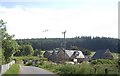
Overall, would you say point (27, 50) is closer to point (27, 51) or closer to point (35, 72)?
point (27, 51)

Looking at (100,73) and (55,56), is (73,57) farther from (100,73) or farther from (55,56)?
(100,73)

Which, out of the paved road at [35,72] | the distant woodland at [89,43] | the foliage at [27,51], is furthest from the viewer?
the foliage at [27,51]

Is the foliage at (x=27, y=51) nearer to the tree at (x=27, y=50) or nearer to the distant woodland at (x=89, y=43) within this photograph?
the tree at (x=27, y=50)

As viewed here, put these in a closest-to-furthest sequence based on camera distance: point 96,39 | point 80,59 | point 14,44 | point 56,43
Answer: point 14,44
point 80,59
point 96,39
point 56,43

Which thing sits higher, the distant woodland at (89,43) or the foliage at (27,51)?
the distant woodland at (89,43)

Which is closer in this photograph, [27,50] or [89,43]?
Result: [27,50]

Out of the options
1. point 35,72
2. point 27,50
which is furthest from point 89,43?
point 35,72

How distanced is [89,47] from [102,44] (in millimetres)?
13100

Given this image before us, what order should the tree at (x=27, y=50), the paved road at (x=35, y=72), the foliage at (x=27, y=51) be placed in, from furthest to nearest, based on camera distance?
the tree at (x=27, y=50), the foliage at (x=27, y=51), the paved road at (x=35, y=72)

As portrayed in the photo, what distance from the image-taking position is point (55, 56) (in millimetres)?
103062

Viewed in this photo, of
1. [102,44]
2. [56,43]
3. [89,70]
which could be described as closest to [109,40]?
[102,44]

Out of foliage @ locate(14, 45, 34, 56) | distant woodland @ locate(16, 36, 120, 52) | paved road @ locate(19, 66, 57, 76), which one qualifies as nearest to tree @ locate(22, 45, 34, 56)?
foliage @ locate(14, 45, 34, 56)

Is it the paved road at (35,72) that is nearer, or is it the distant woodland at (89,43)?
the paved road at (35,72)

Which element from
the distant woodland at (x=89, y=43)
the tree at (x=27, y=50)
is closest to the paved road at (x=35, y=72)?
the distant woodland at (x=89, y=43)
